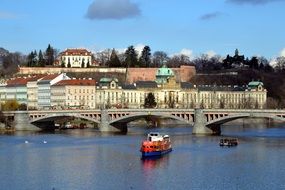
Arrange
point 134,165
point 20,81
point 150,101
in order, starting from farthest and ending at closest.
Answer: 1. point 20,81
2. point 150,101
3. point 134,165

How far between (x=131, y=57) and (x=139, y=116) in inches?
2886

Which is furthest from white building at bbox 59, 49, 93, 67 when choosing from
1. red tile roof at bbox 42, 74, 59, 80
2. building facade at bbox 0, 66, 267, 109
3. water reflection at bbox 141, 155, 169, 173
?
water reflection at bbox 141, 155, 169, 173

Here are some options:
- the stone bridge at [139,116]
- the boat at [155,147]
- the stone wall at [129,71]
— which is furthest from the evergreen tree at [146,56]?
the boat at [155,147]

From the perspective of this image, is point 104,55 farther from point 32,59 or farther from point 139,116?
point 139,116

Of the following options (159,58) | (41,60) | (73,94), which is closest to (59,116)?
(73,94)

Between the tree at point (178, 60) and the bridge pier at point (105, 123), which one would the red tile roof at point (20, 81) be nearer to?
the bridge pier at point (105, 123)

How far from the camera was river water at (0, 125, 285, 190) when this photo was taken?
46913 millimetres

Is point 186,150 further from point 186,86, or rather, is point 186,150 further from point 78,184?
point 186,86

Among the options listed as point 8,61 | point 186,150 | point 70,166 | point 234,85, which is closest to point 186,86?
point 234,85

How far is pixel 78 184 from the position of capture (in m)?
46.5

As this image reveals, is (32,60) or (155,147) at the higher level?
(32,60)

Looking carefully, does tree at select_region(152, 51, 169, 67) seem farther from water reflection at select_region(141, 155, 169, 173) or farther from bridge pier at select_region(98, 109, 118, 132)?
water reflection at select_region(141, 155, 169, 173)

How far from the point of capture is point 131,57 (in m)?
162

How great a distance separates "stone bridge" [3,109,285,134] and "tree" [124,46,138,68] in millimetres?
60383
